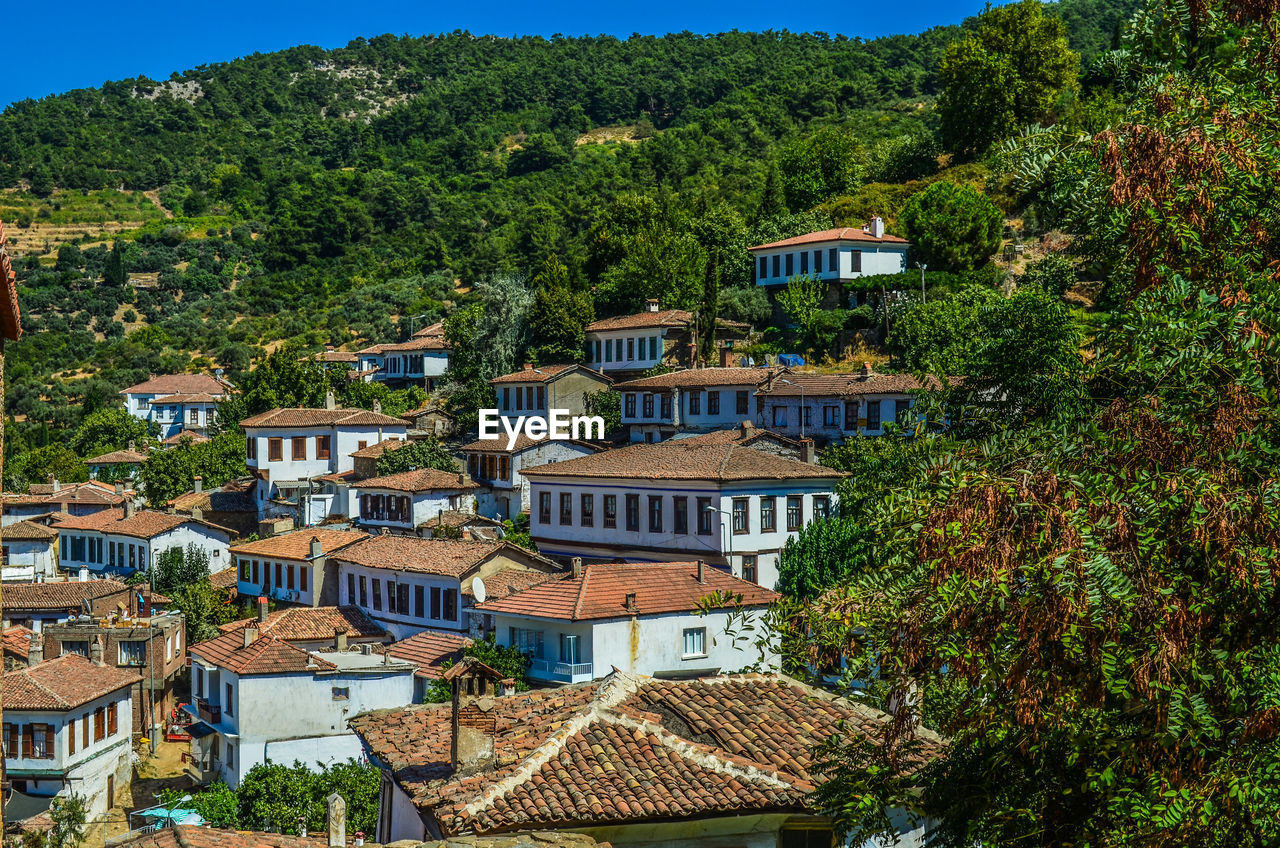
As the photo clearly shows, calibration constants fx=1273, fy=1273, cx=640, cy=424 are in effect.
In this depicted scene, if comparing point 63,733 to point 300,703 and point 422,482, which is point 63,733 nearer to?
point 300,703

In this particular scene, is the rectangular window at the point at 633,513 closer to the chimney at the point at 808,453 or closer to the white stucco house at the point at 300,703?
the chimney at the point at 808,453

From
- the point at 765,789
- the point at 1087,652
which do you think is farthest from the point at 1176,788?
the point at 765,789

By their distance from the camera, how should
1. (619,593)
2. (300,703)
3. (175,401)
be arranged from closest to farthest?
(619,593) → (300,703) → (175,401)

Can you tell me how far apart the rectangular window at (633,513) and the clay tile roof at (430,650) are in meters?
7.03

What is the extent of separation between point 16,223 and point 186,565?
363 ft

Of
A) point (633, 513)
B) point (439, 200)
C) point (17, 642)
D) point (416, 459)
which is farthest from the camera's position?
point (439, 200)

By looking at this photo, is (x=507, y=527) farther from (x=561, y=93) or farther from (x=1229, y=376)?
(x=561, y=93)

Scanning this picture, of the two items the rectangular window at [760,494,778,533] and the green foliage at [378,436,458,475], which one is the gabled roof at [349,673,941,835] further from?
the green foliage at [378,436,458,475]

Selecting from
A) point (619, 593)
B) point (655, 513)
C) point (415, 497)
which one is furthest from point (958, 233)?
point (619, 593)

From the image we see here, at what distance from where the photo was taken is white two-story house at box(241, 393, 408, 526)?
63.6m

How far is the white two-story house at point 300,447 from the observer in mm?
63625

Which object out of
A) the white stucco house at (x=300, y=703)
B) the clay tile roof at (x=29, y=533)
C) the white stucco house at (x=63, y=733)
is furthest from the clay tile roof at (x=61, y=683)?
the clay tile roof at (x=29, y=533)

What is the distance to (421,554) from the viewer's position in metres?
43.8

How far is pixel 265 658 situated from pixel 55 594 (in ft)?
57.0
